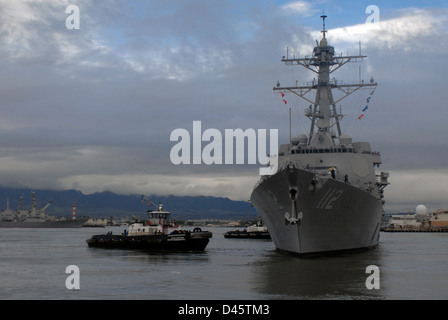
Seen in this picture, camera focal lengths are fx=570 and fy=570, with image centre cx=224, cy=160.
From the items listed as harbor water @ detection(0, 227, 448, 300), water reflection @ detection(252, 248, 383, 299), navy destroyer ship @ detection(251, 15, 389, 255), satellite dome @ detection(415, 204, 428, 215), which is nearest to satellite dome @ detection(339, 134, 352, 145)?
navy destroyer ship @ detection(251, 15, 389, 255)

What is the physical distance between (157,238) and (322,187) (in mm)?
17218

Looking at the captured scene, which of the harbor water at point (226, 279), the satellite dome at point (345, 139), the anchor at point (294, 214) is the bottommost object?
the harbor water at point (226, 279)

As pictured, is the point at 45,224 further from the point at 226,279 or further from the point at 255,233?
the point at 226,279

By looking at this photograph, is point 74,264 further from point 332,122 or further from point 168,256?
point 332,122

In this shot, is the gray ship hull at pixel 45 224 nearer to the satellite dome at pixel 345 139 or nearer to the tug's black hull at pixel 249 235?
the tug's black hull at pixel 249 235

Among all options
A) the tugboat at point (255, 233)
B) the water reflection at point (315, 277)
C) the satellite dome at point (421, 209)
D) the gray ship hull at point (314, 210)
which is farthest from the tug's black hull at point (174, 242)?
the satellite dome at point (421, 209)

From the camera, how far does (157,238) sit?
41.9 meters

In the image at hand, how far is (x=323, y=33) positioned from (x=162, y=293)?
26077mm

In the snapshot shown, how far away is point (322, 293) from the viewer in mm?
20078

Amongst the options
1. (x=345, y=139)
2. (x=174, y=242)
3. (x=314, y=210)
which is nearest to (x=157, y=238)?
(x=174, y=242)

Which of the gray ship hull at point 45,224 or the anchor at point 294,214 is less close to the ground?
the anchor at point 294,214

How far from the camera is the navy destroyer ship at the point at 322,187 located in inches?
1122

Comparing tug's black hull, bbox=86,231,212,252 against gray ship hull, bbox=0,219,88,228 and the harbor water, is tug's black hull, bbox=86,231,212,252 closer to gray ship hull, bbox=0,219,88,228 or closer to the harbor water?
the harbor water

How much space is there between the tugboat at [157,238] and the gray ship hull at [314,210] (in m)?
9.63
